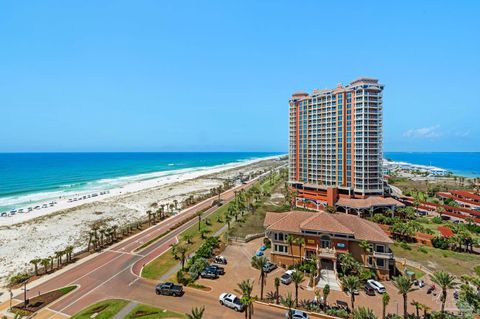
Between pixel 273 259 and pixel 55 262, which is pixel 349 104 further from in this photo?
pixel 55 262

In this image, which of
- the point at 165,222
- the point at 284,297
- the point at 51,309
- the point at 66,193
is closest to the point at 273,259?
the point at 284,297

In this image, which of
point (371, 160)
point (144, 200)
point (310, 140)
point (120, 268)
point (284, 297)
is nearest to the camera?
point (284, 297)

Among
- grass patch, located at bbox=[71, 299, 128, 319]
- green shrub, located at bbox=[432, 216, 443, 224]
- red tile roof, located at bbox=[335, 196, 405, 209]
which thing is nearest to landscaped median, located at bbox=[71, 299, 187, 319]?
grass patch, located at bbox=[71, 299, 128, 319]

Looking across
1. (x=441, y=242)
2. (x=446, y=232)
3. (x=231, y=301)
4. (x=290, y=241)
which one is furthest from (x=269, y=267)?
(x=446, y=232)

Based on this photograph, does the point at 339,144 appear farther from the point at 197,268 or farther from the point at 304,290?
the point at 197,268

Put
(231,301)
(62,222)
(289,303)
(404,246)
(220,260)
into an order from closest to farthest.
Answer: (289,303) < (231,301) < (220,260) < (404,246) < (62,222)

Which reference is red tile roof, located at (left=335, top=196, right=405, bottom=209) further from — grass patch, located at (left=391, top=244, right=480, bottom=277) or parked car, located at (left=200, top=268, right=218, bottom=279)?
parked car, located at (left=200, top=268, right=218, bottom=279)

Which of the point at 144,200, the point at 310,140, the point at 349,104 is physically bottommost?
the point at 144,200
